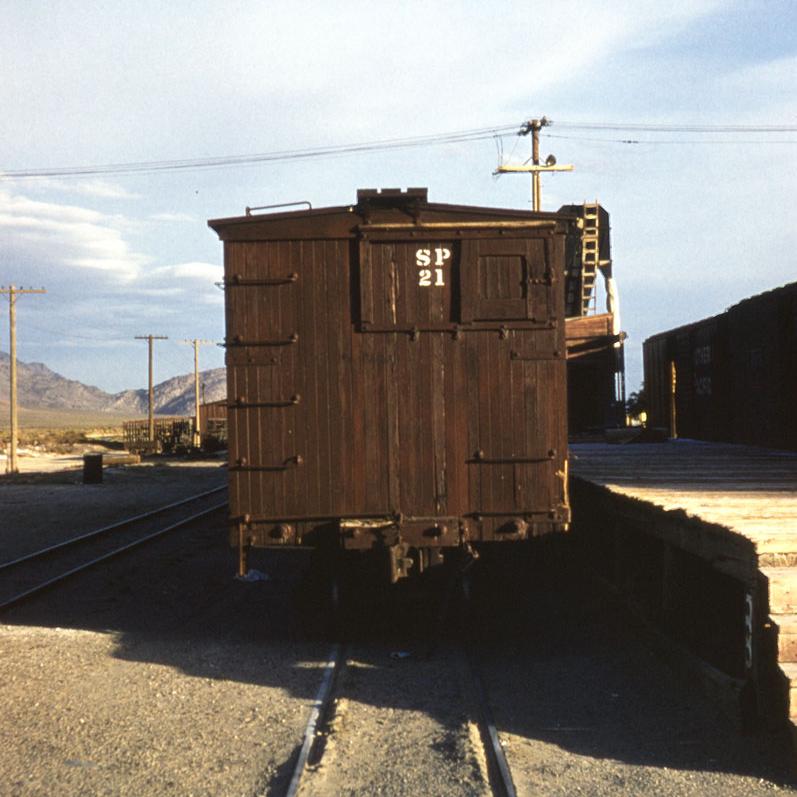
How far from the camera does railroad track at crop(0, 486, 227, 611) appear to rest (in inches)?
495

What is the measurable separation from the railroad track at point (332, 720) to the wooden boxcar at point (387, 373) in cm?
115

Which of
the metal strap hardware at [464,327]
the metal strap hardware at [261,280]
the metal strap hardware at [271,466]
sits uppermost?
the metal strap hardware at [261,280]

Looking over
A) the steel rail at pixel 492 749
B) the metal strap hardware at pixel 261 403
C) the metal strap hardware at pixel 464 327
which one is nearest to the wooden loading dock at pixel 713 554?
the steel rail at pixel 492 749

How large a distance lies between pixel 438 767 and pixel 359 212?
5023mm

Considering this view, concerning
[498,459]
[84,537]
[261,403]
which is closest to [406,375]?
[498,459]

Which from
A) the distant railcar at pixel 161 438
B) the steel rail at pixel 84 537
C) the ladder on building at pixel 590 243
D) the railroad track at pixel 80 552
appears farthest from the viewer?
the distant railcar at pixel 161 438

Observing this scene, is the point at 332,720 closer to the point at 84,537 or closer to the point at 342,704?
the point at 342,704

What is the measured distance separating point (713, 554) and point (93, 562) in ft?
34.2

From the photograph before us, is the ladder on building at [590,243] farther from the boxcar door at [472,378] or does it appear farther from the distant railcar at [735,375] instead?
the boxcar door at [472,378]

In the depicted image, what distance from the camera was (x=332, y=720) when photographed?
6.51 meters

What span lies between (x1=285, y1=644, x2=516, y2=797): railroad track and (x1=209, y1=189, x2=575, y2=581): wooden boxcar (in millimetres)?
1146

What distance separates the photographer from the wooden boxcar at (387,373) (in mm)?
8641

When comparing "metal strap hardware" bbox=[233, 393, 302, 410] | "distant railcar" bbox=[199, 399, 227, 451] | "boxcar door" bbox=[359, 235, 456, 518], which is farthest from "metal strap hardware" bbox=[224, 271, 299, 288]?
"distant railcar" bbox=[199, 399, 227, 451]

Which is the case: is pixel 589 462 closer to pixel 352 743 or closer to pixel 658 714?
pixel 658 714
